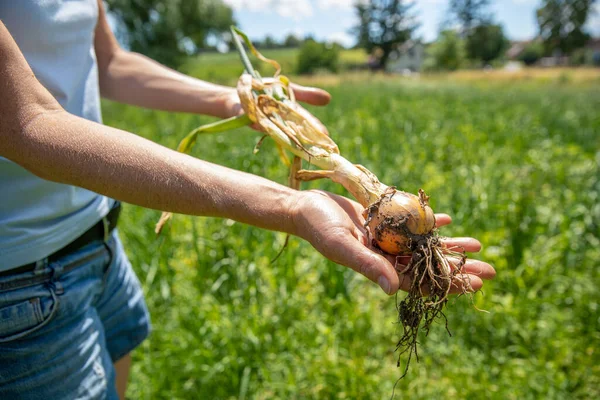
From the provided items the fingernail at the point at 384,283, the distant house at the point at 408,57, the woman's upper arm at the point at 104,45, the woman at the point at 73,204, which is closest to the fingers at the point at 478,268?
the woman at the point at 73,204

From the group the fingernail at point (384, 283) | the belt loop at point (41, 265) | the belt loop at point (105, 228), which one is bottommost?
the belt loop at point (105, 228)

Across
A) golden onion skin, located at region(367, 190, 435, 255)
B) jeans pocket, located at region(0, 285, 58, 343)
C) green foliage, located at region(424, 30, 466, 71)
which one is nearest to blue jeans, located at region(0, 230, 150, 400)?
jeans pocket, located at region(0, 285, 58, 343)

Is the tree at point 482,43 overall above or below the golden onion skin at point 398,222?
below

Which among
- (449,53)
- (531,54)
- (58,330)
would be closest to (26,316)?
(58,330)

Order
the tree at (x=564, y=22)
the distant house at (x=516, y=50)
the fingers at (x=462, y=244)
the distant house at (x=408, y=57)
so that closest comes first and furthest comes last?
1. the fingers at (x=462, y=244)
2. the tree at (x=564, y=22)
3. the distant house at (x=408, y=57)
4. the distant house at (x=516, y=50)

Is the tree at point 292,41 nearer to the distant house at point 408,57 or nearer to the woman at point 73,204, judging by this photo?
the distant house at point 408,57

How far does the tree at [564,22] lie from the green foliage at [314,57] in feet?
89.1

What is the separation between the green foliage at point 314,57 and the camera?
1359 inches

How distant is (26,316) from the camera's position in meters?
1.00

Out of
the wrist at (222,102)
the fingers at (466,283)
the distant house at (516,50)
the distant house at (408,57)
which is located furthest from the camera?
the distant house at (516,50)

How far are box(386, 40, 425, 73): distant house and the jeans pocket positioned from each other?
5816 centimetres

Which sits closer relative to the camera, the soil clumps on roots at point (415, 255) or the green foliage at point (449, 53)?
the soil clumps on roots at point (415, 255)

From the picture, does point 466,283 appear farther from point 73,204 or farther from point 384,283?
point 73,204

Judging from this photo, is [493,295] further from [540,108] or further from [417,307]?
[540,108]
